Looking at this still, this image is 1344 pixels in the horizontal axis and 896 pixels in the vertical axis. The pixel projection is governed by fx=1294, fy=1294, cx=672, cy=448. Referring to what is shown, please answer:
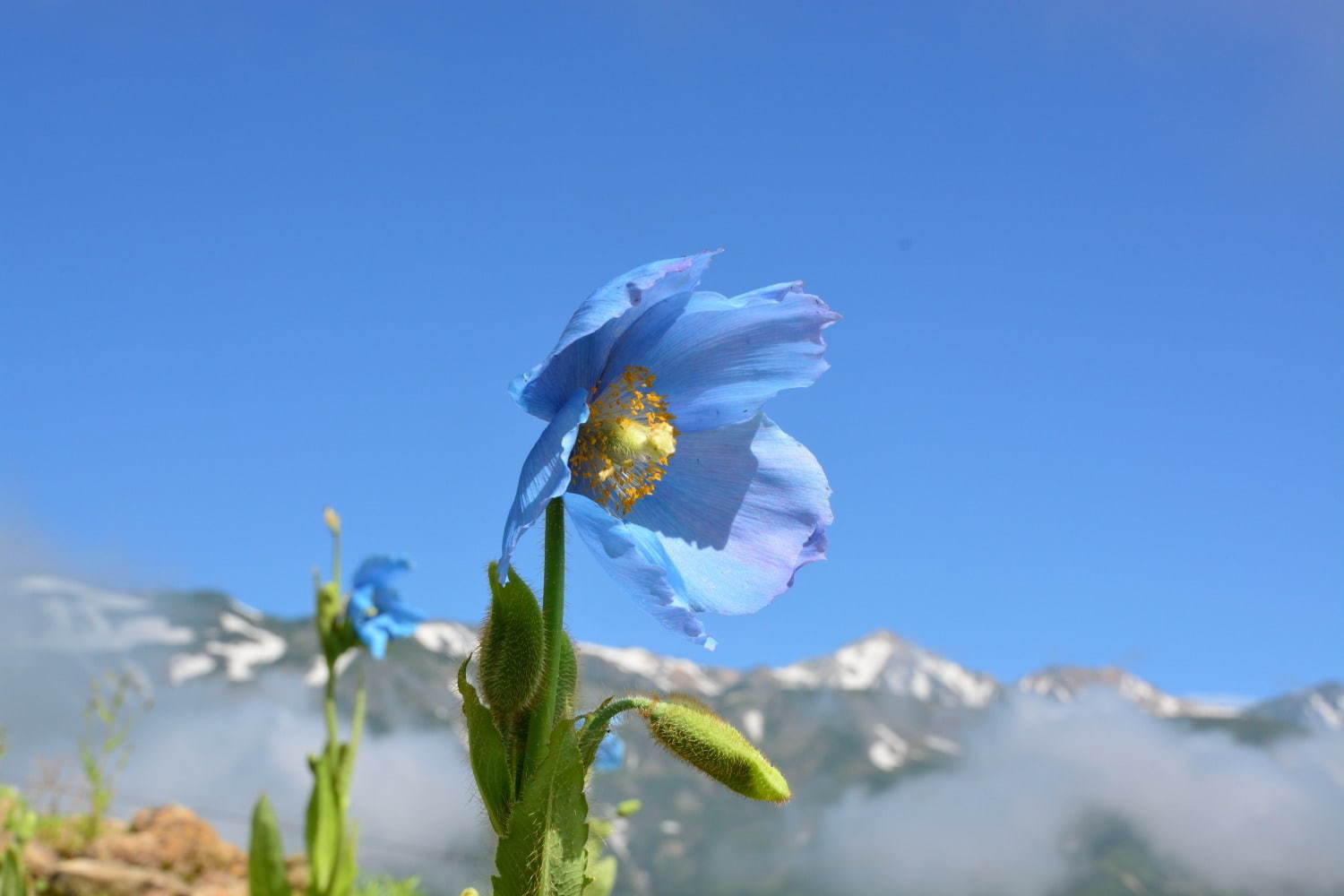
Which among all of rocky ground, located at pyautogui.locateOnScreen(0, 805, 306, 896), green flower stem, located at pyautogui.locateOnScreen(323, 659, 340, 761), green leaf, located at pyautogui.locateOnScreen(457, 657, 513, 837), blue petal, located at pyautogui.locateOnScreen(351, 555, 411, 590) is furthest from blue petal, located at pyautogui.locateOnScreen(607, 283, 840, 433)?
rocky ground, located at pyautogui.locateOnScreen(0, 805, 306, 896)

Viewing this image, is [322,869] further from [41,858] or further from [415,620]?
[41,858]

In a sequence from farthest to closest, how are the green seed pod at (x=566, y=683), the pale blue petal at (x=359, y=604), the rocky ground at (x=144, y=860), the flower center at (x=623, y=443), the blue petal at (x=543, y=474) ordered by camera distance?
the rocky ground at (x=144, y=860) < the pale blue petal at (x=359, y=604) < the flower center at (x=623, y=443) < the green seed pod at (x=566, y=683) < the blue petal at (x=543, y=474)

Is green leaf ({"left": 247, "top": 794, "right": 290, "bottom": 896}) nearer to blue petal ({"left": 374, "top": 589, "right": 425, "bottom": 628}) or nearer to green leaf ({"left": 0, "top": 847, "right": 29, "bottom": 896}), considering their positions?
green leaf ({"left": 0, "top": 847, "right": 29, "bottom": 896})

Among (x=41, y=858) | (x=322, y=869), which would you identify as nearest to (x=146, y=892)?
(x=41, y=858)

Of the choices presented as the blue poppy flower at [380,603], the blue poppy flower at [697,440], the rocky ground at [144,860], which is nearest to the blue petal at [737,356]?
the blue poppy flower at [697,440]

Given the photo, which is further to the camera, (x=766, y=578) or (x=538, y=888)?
(x=766, y=578)

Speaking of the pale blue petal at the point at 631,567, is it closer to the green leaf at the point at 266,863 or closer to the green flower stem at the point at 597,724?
the green flower stem at the point at 597,724
